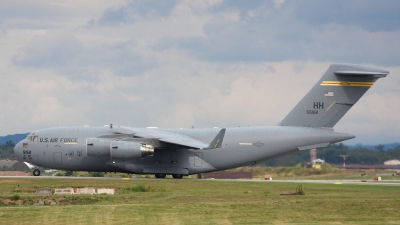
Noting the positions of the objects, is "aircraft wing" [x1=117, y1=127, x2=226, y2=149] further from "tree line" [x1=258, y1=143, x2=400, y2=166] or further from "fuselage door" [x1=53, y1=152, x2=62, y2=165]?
"tree line" [x1=258, y1=143, x2=400, y2=166]

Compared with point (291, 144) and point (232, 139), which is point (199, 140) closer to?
point (232, 139)

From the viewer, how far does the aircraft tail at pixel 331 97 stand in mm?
36125

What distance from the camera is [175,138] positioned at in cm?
3581

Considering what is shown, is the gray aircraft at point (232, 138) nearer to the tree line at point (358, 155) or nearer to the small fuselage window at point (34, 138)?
the small fuselage window at point (34, 138)

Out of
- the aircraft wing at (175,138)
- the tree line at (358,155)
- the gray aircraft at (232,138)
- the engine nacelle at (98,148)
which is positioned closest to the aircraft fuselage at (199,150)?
the gray aircraft at (232,138)

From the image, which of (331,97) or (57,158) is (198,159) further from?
(331,97)

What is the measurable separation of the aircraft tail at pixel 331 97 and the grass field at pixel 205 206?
660 centimetres

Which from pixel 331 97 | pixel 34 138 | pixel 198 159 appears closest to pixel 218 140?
pixel 198 159

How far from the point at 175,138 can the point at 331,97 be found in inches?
330

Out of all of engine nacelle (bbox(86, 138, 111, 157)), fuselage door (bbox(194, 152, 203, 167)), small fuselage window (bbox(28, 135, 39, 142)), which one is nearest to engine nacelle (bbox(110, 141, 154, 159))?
engine nacelle (bbox(86, 138, 111, 157))

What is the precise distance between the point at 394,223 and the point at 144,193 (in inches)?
429

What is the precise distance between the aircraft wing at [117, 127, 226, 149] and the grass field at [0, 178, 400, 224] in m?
3.80

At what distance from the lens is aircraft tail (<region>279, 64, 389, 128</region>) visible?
3612cm

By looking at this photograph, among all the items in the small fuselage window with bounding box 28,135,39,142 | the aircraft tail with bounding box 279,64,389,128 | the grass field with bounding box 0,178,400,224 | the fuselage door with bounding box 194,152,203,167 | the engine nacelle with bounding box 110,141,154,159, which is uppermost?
the aircraft tail with bounding box 279,64,389,128
